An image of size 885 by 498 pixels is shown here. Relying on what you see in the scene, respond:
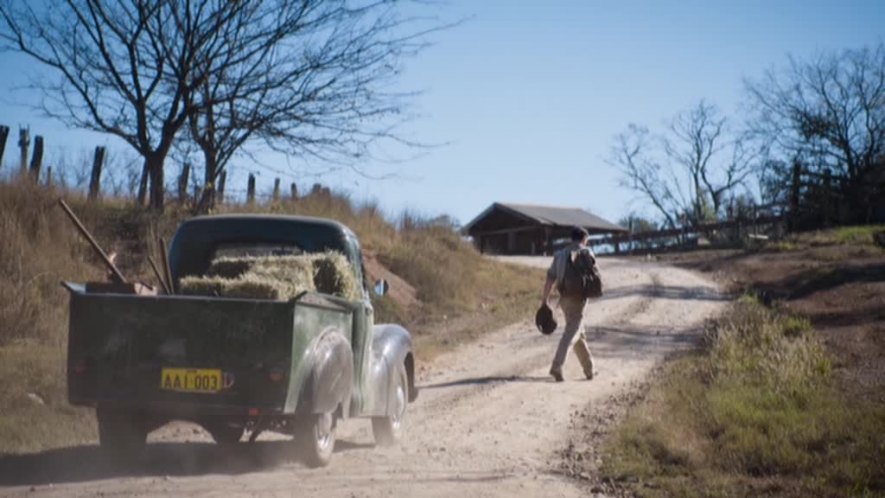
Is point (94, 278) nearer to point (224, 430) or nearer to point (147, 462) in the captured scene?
Result: point (147, 462)

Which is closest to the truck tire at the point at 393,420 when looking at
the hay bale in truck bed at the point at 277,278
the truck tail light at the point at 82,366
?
the hay bale in truck bed at the point at 277,278

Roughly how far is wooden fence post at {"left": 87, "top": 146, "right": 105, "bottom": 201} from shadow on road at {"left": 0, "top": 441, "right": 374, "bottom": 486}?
31.5ft

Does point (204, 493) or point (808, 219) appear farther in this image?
point (808, 219)

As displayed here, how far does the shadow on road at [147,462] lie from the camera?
6.80 meters

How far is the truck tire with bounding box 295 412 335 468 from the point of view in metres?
6.91

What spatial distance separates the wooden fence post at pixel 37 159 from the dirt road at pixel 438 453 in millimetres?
7340

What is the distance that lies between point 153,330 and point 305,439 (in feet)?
4.43

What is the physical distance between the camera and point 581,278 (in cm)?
1213

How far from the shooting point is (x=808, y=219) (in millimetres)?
44562

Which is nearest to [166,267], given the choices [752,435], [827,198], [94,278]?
[752,435]

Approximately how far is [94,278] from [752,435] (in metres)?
9.37

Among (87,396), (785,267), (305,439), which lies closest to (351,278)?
(305,439)

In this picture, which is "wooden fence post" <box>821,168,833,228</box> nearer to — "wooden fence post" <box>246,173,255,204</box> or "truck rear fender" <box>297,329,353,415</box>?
"wooden fence post" <box>246,173,255,204</box>

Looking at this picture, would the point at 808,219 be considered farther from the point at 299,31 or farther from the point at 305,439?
the point at 305,439
